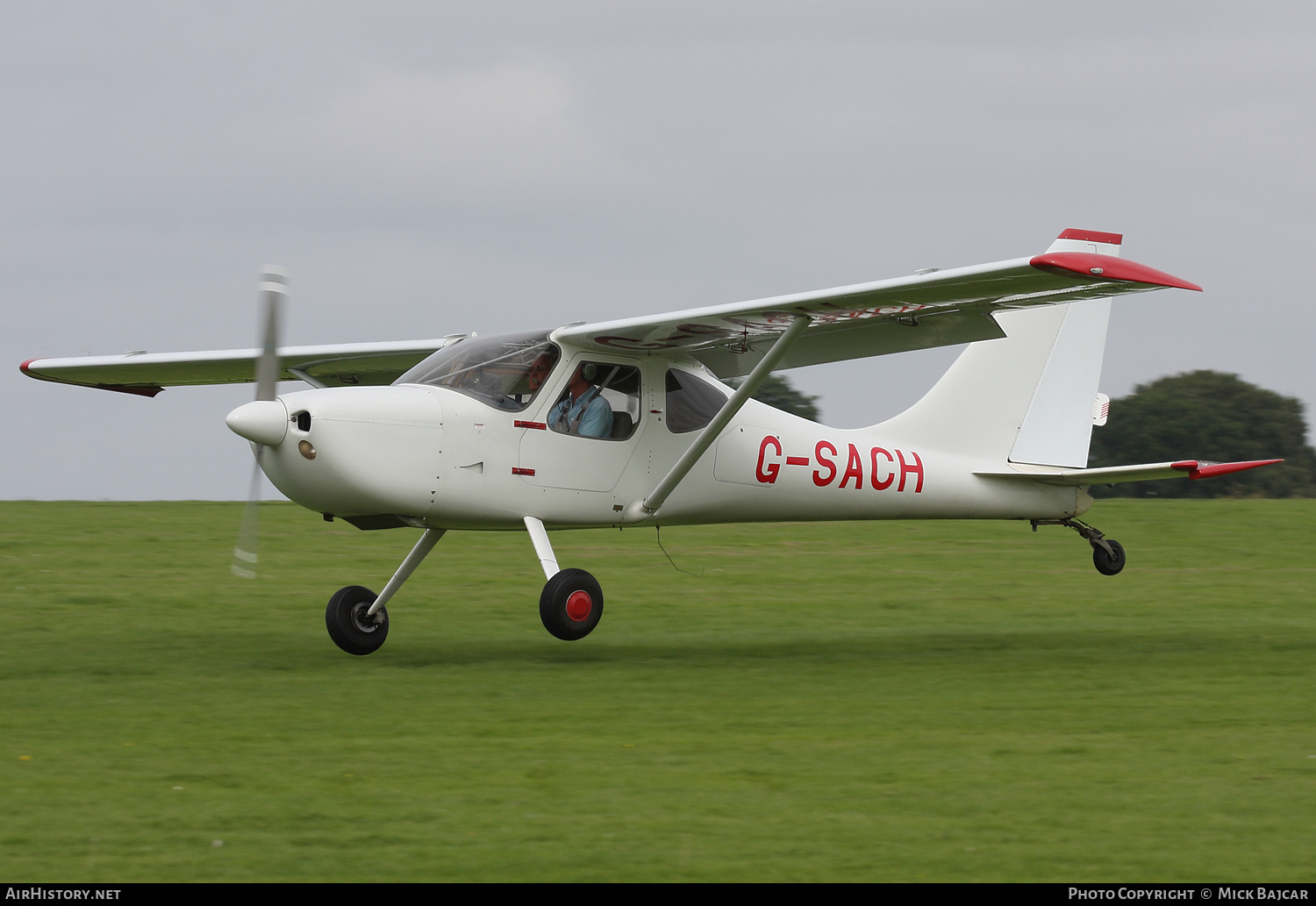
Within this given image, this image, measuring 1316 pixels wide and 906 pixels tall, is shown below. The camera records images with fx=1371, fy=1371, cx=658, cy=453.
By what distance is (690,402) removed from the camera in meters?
12.1

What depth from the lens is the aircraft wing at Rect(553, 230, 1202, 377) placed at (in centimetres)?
936

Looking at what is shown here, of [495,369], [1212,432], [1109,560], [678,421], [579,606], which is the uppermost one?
[495,369]

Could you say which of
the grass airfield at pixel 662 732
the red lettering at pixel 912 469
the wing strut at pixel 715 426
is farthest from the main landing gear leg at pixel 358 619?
the red lettering at pixel 912 469

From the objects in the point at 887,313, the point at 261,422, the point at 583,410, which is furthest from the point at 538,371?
the point at 887,313

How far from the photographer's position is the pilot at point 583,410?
1139 cm

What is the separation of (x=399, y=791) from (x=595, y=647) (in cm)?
545

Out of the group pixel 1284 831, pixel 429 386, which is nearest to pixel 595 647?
pixel 429 386

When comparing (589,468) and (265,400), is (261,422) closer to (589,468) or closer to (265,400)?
(265,400)

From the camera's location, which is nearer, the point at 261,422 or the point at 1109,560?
the point at 261,422

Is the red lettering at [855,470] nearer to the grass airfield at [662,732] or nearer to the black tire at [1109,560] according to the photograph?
the grass airfield at [662,732]

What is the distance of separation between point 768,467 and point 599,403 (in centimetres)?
181

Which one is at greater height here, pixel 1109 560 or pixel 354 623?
A: pixel 1109 560

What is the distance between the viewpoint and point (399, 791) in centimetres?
658

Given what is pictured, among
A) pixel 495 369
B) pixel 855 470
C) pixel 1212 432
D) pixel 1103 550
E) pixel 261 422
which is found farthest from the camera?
pixel 1212 432
